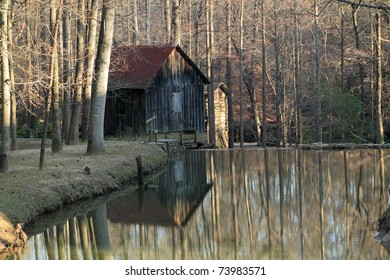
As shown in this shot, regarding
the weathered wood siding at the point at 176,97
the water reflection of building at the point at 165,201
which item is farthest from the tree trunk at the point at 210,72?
the water reflection of building at the point at 165,201

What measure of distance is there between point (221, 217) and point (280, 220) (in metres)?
1.66

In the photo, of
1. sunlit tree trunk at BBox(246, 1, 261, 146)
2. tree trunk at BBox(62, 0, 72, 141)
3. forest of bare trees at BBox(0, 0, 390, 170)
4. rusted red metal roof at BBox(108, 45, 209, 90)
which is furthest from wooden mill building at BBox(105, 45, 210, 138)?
sunlit tree trunk at BBox(246, 1, 261, 146)

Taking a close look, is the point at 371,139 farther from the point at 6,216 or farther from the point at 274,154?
the point at 6,216

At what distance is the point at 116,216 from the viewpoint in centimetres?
1758

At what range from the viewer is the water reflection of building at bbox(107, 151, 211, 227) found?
1750cm

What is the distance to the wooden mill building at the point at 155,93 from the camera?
143 ft

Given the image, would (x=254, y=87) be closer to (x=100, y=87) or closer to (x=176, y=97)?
(x=176, y=97)

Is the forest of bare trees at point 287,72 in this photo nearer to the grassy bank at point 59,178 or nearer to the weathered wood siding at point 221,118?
the weathered wood siding at point 221,118

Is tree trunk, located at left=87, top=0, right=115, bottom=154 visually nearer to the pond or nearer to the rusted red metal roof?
the pond

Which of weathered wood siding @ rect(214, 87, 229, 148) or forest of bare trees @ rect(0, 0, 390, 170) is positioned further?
weathered wood siding @ rect(214, 87, 229, 148)

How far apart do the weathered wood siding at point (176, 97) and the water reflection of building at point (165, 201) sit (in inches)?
613

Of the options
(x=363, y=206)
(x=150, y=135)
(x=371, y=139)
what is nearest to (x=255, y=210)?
(x=363, y=206)

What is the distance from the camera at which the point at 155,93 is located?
44.1m

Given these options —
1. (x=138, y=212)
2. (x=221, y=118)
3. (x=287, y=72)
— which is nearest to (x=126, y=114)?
(x=221, y=118)
